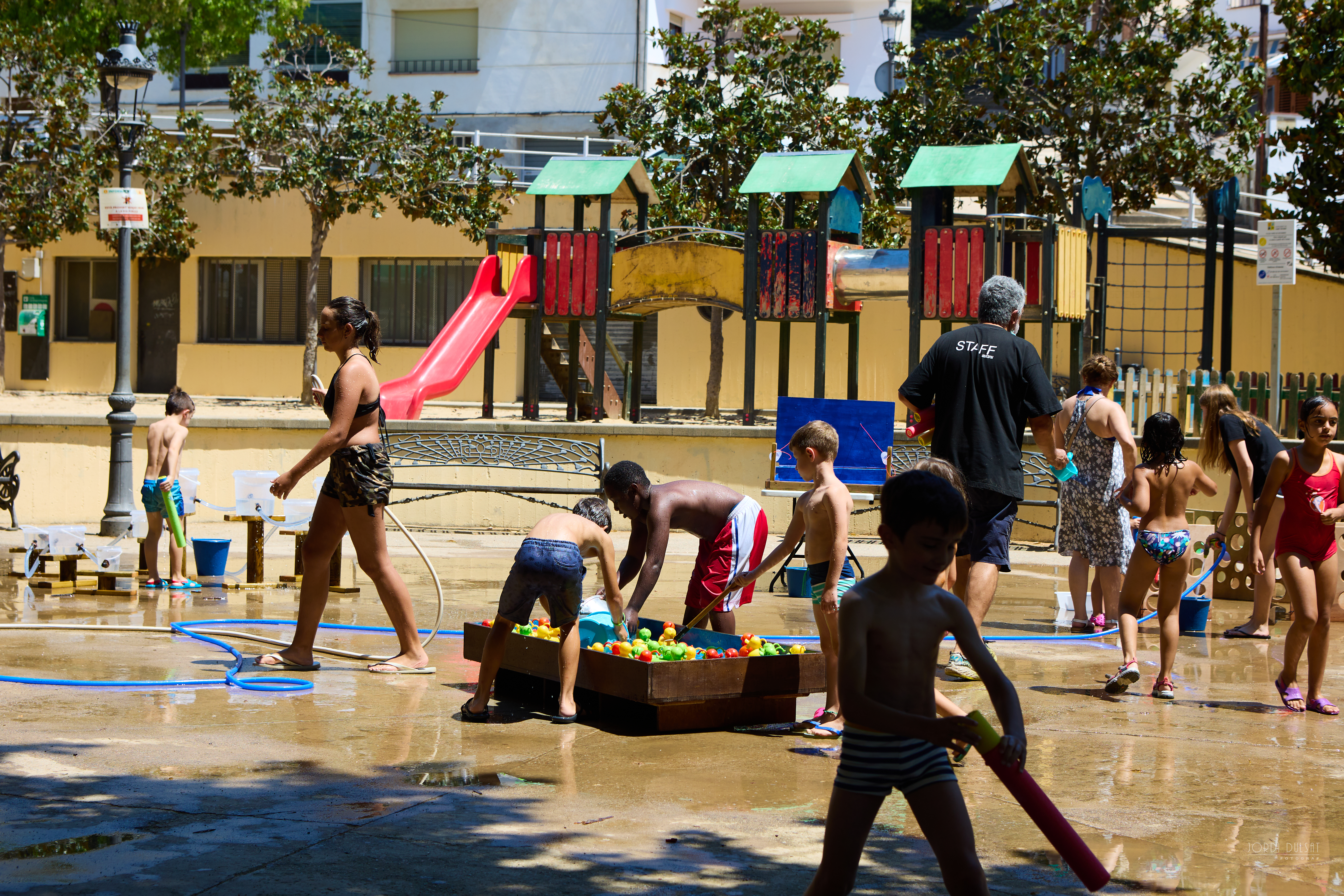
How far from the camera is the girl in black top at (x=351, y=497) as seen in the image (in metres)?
7.30

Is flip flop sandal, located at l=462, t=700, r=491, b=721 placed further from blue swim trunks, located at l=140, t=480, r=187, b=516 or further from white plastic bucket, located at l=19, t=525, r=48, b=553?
white plastic bucket, located at l=19, t=525, r=48, b=553

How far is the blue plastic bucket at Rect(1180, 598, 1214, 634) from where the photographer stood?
32.2 ft

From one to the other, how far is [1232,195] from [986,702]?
46.3 feet

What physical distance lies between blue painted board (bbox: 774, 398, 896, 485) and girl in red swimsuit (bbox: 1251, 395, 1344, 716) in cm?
738

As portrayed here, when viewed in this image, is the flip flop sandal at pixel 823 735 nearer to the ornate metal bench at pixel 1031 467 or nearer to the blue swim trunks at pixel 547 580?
the blue swim trunks at pixel 547 580

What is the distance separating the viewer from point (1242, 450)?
9219mm

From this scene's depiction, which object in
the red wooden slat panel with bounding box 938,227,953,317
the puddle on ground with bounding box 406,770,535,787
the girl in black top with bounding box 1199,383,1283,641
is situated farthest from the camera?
the red wooden slat panel with bounding box 938,227,953,317

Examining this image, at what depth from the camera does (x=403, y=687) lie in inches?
284

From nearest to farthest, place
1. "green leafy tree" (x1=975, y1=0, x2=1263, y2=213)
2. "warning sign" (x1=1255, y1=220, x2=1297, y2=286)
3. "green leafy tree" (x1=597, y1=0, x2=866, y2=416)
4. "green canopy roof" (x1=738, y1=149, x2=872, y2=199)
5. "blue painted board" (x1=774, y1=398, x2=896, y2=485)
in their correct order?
1. "warning sign" (x1=1255, y1=220, x2=1297, y2=286)
2. "blue painted board" (x1=774, y1=398, x2=896, y2=485)
3. "green canopy roof" (x1=738, y1=149, x2=872, y2=199)
4. "green leafy tree" (x1=975, y1=0, x2=1263, y2=213)
5. "green leafy tree" (x1=597, y1=0, x2=866, y2=416)

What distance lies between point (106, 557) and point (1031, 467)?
8.88 meters

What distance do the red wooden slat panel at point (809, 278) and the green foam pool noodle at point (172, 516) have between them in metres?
9.23

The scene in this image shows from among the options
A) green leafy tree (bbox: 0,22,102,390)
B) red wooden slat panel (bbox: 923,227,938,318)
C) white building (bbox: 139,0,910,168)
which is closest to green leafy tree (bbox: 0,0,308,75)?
white building (bbox: 139,0,910,168)

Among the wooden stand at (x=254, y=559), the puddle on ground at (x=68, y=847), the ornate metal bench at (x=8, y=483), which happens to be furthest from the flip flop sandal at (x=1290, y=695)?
the ornate metal bench at (x=8, y=483)

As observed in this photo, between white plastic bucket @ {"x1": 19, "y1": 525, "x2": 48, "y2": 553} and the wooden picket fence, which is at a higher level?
the wooden picket fence
